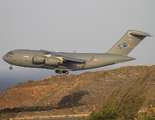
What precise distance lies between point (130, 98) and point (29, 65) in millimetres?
A: 18163

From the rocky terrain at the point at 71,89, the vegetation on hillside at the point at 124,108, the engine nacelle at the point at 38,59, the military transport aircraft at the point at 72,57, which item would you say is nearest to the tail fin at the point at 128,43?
the military transport aircraft at the point at 72,57

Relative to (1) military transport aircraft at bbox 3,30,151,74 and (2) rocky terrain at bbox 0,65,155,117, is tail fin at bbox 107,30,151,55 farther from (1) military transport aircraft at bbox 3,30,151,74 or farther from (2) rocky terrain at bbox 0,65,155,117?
(2) rocky terrain at bbox 0,65,155,117

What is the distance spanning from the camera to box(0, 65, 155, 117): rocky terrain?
25625mm

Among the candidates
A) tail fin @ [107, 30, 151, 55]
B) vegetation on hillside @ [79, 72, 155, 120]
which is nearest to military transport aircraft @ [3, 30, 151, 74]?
tail fin @ [107, 30, 151, 55]

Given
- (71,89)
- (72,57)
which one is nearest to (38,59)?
(72,57)

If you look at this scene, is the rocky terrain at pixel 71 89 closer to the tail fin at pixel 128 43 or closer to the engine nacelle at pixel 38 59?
the tail fin at pixel 128 43

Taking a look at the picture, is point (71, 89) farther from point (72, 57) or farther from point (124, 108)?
point (124, 108)

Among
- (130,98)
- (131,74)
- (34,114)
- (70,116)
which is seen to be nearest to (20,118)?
(34,114)

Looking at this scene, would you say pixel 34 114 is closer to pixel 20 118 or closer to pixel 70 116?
pixel 20 118

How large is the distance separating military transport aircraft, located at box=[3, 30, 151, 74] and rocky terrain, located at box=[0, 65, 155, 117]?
2.09m

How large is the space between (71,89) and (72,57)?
4.30 m

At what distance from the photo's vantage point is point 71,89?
2847cm

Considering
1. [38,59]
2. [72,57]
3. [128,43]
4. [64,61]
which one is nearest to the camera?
[72,57]

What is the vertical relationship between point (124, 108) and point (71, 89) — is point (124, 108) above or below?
above
